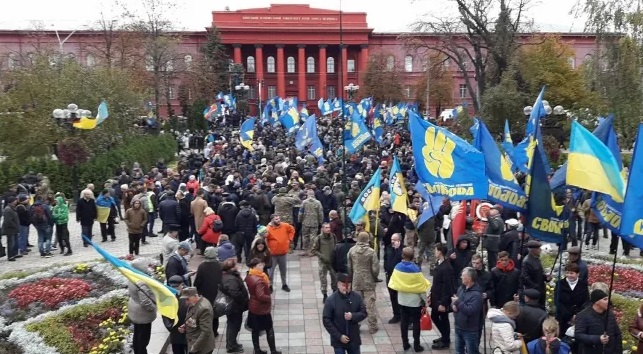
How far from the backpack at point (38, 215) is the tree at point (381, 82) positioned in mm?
47441

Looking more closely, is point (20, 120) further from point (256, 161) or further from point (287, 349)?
point (287, 349)

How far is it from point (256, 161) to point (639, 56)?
14746mm

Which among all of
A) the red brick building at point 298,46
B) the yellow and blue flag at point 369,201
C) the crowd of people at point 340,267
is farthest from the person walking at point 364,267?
the red brick building at point 298,46

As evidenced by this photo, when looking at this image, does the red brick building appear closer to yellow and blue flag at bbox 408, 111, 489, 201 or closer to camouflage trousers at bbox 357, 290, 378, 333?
camouflage trousers at bbox 357, 290, 378, 333

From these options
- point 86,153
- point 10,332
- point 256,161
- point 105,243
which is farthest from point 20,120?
point 10,332

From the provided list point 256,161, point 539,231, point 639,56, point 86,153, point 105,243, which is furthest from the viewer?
Answer: point 256,161

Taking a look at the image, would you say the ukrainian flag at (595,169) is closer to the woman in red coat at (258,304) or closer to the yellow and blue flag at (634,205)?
the yellow and blue flag at (634,205)

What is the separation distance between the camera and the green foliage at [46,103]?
87.2 feet

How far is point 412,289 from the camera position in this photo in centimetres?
894

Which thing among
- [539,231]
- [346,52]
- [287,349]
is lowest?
[287,349]

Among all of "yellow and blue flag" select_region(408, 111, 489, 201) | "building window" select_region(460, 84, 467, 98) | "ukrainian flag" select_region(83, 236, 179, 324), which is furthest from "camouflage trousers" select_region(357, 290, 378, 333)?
"building window" select_region(460, 84, 467, 98)

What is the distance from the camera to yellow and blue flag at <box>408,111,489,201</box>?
9008mm

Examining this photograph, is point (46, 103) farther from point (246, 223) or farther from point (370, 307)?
point (370, 307)

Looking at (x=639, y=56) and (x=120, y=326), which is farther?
(x=639, y=56)
